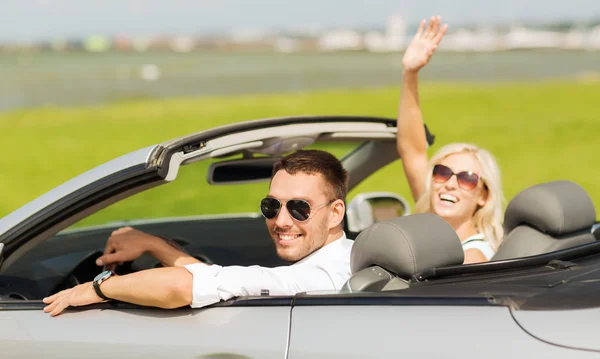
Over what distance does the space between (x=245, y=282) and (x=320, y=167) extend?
564mm

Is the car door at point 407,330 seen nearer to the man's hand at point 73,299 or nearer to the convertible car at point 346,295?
the convertible car at point 346,295

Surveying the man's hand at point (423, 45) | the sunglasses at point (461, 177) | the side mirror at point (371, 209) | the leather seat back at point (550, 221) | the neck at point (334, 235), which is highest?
the man's hand at point (423, 45)

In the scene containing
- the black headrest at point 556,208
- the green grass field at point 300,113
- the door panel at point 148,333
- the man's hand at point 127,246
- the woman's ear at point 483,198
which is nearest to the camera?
the door panel at point 148,333

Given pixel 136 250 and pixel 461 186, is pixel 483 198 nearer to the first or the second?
pixel 461 186

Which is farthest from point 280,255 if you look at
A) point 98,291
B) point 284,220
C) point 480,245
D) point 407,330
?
point 480,245

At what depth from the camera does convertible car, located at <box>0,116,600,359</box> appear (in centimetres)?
222

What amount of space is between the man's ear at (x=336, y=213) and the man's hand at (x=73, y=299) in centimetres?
86

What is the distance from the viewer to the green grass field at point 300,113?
12.2m

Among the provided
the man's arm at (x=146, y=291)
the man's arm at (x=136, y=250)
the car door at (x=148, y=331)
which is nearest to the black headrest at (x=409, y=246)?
the car door at (x=148, y=331)

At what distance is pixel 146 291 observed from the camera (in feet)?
8.44

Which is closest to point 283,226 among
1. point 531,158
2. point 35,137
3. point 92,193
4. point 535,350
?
point 92,193

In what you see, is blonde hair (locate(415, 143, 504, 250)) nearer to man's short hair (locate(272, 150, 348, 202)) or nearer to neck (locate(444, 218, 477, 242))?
neck (locate(444, 218, 477, 242))

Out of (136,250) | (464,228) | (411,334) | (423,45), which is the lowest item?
(411,334)

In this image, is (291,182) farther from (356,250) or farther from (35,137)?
(35,137)
